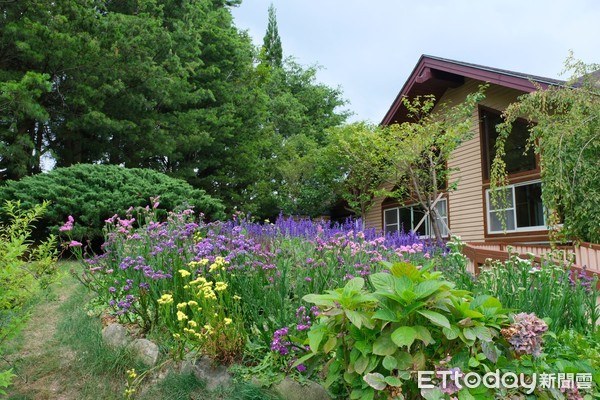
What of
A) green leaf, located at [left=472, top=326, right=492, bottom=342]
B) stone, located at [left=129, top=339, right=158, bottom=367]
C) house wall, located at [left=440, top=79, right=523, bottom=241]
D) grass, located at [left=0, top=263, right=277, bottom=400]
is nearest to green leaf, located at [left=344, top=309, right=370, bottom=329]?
green leaf, located at [left=472, top=326, right=492, bottom=342]

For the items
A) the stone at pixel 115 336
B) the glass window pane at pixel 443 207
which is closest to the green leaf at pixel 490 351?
the stone at pixel 115 336

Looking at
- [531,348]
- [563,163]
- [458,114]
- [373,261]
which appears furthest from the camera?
[458,114]

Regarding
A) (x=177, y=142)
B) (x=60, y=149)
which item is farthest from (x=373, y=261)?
(x=60, y=149)

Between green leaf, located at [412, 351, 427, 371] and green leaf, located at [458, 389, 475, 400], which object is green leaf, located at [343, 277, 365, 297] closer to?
green leaf, located at [412, 351, 427, 371]

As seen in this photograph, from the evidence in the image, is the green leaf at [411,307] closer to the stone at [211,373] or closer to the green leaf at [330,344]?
the green leaf at [330,344]

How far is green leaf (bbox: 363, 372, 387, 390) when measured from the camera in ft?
6.20

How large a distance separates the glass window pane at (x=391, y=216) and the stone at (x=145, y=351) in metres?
13.9

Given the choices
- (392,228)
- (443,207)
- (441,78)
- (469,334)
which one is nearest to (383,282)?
(469,334)

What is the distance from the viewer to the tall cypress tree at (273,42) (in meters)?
32.3

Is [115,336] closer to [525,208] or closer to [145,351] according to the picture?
[145,351]

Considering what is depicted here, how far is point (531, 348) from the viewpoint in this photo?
1.94m

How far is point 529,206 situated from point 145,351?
10.8 meters

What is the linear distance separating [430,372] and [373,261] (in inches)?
77.6

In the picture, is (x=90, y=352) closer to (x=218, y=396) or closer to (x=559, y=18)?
(x=218, y=396)
